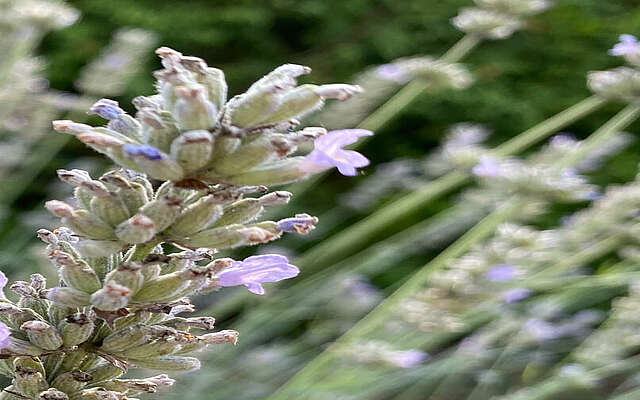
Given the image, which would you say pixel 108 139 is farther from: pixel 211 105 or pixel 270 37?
pixel 270 37

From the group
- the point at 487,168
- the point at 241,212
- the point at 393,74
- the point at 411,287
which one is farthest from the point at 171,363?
the point at 393,74

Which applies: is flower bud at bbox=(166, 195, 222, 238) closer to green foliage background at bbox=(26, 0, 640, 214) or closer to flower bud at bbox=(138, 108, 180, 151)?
flower bud at bbox=(138, 108, 180, 151)

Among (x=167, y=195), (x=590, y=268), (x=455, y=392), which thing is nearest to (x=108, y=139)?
(x=167, y=195)

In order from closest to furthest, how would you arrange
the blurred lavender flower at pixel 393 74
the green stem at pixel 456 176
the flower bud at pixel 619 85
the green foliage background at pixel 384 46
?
the flower bud at pixel 619 85 → the green stem at pixel 456 176 → the blurred lavender flower at pixel 393 74 → the green foliage background at pixel 384 46

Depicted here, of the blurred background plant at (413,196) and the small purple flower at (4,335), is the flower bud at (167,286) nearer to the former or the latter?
the small purple flower at (4,335)

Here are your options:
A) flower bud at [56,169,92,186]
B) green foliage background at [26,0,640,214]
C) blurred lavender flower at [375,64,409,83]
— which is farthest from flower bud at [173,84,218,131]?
green foliage background at [26,0,640,214]

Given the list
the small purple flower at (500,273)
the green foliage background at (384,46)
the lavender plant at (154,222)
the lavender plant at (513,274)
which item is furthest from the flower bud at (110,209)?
the green foliage background at (384,46)

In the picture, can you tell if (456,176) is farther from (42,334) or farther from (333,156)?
(42,334)
